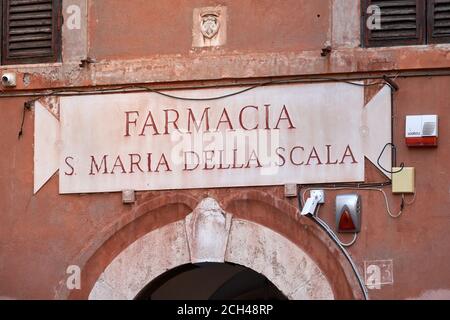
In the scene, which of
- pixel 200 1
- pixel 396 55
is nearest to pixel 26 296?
pixel 200 1

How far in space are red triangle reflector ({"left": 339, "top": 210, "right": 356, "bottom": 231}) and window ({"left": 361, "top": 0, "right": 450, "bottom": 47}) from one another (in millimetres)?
1283

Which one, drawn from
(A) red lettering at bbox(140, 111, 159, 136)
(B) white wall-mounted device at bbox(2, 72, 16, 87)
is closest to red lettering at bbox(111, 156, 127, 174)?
(A) red lettering at bbox(140, 111, 159, 136)

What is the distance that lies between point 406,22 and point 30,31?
297 cm

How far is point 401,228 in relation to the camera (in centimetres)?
1127

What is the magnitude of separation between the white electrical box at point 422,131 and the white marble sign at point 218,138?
165mm

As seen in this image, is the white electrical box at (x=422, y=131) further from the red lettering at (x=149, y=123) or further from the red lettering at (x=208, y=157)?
the red lettering at (x=149, y=123)

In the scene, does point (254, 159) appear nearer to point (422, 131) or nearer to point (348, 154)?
point (348, 154)

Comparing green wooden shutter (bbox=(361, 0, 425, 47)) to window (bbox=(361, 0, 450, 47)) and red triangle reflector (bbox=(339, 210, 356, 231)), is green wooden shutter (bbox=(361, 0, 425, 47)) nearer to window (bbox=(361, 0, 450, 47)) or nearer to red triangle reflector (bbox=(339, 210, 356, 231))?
window (bbox=(361, 0, 450, 47))

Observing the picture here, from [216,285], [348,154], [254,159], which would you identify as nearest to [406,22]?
[348,154]

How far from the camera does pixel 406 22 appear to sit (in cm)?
1156

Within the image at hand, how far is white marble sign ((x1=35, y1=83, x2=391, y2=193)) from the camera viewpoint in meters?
11.5

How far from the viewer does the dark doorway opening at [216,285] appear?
1310cm

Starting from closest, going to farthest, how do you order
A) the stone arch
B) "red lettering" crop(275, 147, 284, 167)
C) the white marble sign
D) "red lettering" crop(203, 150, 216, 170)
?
the stone arch < the white marble sign < "red lettering" crop(275, 147, 284, 167) < "red lettering" crop(203, 150, 216, 170)

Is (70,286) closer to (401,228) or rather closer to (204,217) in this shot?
(204,217)
